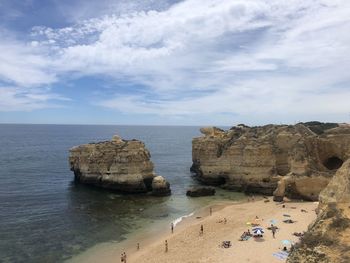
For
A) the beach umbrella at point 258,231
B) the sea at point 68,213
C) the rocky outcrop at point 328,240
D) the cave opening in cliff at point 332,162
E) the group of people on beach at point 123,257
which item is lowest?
the group of people on beach at point 123,257

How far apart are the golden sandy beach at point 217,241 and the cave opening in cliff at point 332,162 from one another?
9.48 meters

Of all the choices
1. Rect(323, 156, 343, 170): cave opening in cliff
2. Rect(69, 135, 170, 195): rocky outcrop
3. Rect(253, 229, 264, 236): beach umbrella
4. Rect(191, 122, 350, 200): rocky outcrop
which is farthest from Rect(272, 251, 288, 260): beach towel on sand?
Rect(323, 156, 343, 170): cave opening in cliff

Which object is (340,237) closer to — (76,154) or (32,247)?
(32,247)

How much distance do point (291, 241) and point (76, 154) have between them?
1500 inches

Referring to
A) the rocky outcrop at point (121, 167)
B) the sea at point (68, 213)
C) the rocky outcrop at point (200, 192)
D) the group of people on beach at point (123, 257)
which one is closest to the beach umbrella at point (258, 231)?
the sea at point (68, 213)

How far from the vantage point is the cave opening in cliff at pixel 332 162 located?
169ft

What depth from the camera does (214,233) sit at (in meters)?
36.2

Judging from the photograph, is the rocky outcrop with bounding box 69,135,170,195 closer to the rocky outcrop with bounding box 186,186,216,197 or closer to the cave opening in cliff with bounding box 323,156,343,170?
the rocky outcrop with bounding box 186,186,216,197

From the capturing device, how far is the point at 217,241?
33.6 m

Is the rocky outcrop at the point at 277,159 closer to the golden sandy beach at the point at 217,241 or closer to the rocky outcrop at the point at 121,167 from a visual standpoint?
the golden sandy beach at the point at 217,241

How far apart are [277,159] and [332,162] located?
7.15m

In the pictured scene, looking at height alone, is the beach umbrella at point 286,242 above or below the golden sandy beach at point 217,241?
above

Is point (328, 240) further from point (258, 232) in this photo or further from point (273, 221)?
point (273, 221)

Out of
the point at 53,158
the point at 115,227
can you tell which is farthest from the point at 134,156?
the point at 53,158
